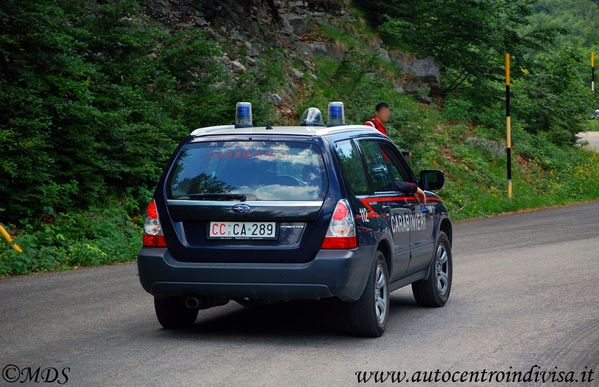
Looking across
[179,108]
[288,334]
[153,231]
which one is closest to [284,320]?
[288,334]

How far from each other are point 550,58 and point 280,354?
31.3 metres

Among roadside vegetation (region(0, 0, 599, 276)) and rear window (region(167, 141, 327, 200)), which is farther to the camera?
roadside vegetation (region(0, 0, 599, 276))

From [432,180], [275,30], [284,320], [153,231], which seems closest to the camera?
[153,231]

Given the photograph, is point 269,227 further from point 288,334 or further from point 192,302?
point 288,334

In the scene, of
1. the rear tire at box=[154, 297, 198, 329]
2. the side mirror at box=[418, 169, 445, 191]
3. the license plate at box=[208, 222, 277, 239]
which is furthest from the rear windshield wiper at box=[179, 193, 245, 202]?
the side mirror at box=[418, 169, 445, 191]

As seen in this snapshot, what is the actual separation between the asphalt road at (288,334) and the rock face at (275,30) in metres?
12.8

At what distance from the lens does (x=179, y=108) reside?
18.3 meters

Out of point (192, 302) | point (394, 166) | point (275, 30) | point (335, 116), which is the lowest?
point (192, 302)

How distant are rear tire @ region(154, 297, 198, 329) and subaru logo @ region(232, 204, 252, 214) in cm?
118

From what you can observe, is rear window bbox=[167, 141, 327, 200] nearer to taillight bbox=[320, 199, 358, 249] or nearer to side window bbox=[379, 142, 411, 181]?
taillight bbox=[320, 199, 358, 249]

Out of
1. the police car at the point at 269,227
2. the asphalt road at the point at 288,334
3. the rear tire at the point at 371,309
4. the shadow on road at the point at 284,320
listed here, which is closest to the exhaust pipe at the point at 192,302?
the police car at the point at 269,227

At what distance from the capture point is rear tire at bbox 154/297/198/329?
785 cm

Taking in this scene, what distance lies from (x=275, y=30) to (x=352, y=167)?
2030cm

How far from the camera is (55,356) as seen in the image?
6.81 metres
